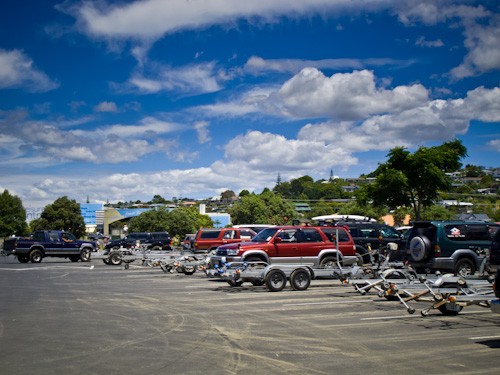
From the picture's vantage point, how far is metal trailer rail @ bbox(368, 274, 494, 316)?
39.8 feet

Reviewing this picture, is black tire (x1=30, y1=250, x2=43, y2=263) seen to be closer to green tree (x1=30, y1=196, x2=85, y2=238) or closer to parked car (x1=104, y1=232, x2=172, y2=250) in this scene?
parked car (x1=104, y1=232, x2=172, y2=250)

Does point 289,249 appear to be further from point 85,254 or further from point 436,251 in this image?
point 85,254

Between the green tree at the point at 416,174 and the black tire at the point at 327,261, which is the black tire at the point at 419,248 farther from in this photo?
the green tree at the point at 416,174

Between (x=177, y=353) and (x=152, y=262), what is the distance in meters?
19.8

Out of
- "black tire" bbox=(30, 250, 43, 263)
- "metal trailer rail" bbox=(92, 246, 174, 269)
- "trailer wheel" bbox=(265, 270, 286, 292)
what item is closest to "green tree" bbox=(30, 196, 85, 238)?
"black tire" bbox=(30, 250, 43, 263)

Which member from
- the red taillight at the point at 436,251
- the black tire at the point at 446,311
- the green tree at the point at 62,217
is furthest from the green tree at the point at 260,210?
the black tire at the point at 446,311

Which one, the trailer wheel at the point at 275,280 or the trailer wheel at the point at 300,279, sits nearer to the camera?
the trailer wheel at the point at 275,280

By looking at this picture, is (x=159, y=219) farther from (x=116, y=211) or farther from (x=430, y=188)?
(x=430, y=188)

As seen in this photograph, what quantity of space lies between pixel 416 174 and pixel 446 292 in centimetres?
2380

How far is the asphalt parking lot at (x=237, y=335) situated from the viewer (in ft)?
26.8

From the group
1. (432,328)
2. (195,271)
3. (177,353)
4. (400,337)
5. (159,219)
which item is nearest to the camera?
(177,353)

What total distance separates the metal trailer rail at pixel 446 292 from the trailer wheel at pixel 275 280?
4.14m

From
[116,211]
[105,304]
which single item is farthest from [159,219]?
[105,304]

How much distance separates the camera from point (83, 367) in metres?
8.05
